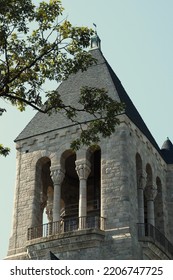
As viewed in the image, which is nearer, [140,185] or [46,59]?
[46,59]

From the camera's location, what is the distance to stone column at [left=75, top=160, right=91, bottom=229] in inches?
1017

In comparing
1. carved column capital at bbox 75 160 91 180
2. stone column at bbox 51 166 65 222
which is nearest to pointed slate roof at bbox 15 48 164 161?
carved column capital at bbox 75 160 91 180

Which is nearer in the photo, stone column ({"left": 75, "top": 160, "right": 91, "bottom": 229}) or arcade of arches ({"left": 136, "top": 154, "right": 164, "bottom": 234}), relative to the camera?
stone column ({"left": 75, "top": 160, "right": 91, "bottom": 229})

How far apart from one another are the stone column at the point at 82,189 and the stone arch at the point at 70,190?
270 centimetres

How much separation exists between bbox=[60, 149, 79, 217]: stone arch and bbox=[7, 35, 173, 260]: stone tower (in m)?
0.05

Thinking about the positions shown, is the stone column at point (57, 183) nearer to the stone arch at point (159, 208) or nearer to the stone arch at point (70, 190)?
the stone arch at point (70, 190)

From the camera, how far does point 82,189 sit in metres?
26.8

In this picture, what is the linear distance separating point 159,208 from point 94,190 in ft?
10.9

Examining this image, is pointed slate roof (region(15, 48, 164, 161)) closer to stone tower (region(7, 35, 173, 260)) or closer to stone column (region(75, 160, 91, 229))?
stone tower (region(7, 35, 173, 260))

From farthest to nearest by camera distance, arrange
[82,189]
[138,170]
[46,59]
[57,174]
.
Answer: [138,170]
[57,174]
[82,189]
[46,59]

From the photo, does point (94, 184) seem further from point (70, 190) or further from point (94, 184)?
point (70, 190)

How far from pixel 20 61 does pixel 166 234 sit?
14.6 meters

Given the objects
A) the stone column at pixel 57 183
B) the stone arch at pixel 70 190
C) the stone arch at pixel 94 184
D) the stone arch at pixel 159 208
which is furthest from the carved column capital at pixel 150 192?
the stone column at pixel 57 183

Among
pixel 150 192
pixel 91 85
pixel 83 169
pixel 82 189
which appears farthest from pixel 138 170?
pixel 91 85
